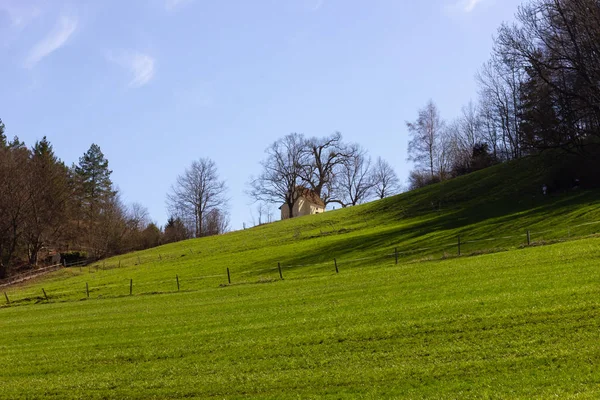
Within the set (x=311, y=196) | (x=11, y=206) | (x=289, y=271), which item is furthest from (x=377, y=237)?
(x=311, y=196)

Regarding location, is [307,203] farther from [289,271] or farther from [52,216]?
[289,271]

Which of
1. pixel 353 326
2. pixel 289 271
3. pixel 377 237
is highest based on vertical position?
pixel 377 237

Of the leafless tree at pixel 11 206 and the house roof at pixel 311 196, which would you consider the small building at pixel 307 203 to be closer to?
the house roof at pixel 311 196

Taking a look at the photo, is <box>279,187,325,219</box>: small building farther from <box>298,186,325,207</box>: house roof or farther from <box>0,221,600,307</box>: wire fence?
<box>0,221,600,307</box>: wire fence

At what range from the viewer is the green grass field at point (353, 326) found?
13164 mm

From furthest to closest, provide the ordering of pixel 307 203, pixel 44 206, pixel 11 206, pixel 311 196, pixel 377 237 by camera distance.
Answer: pixel 307 203 < pixel 311 196 < pixel 44 206 < pixel 11 206 < pixel 377 237

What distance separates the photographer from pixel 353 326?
18.6 meters

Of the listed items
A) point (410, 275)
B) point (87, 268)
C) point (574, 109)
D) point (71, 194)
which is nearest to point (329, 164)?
point (71, 194)

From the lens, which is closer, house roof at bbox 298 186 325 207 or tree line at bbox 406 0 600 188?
tree line at bbox 406 0 600 188

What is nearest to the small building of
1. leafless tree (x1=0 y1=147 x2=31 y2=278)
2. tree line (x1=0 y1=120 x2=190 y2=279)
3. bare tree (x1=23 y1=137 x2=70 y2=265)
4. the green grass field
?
tree line (x1=0 y1=120 x2=190 y2=279)

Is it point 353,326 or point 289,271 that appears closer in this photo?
point 353,326

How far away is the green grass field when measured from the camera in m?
13.2

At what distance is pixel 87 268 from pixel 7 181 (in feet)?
50.7

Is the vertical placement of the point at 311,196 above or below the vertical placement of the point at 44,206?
above
